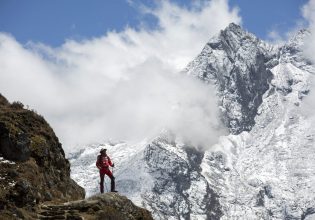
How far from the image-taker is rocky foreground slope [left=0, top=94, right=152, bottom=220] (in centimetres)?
3111

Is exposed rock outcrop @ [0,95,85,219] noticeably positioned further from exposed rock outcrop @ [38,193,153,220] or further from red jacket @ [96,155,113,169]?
red jacket @ [96,155,113,169]

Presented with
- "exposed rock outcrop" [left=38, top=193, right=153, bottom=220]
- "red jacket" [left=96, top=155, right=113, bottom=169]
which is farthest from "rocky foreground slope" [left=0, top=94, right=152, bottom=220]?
"red jacket" [left=96, top=155, right=113, bottom=169]

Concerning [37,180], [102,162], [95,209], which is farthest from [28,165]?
[102,162]

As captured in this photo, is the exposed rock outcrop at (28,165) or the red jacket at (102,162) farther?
the red jacket at (102,162)

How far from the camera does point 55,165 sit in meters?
39.5

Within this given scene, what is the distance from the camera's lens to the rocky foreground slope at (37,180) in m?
31.1

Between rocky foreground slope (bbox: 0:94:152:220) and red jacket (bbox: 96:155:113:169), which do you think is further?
red jacket (bbox: 96:155:113:169)

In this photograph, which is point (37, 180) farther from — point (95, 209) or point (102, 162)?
point (102, 162)

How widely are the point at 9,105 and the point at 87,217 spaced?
37.1 feet

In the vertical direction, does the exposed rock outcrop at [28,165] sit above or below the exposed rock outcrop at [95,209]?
above

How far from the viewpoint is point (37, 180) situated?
34594 millimetres

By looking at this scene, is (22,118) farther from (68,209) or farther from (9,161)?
(68,209)

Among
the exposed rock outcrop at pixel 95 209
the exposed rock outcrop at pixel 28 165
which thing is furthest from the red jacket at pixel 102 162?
the exposed rock outcrop at pixel 95 209

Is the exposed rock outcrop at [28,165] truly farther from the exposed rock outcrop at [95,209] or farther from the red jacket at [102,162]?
the red jacket at [102,162]
